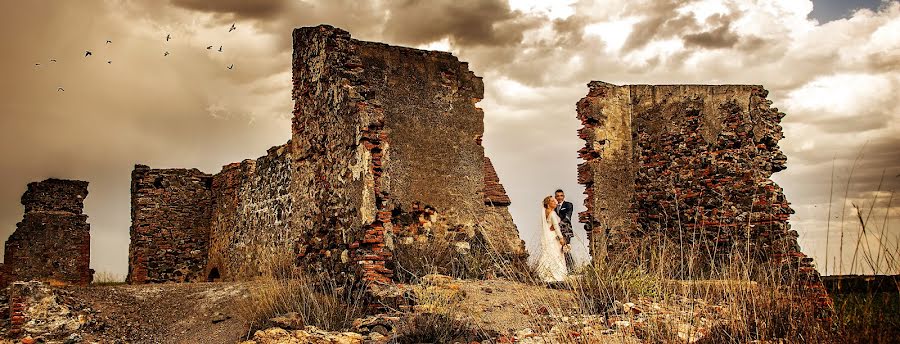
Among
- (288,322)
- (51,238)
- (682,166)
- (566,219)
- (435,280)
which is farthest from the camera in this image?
(51,238)

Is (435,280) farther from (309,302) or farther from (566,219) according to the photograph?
(566,219)

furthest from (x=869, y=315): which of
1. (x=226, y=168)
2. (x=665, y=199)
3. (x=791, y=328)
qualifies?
(x=226, y=168)

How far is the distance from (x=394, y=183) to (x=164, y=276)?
7455 mm

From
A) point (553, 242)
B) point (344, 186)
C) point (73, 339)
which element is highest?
point (344, 186)

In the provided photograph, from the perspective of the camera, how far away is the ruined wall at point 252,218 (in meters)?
15.1

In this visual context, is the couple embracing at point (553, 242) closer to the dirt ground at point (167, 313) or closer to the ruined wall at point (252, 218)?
the ruined wall at point (252, 218)

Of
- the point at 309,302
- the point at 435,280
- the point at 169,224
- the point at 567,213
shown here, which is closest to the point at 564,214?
the point at 567,213

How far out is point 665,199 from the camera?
18062mm

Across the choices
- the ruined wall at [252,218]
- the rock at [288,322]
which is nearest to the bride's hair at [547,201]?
the ruined wall at [252,218]

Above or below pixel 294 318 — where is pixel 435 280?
above

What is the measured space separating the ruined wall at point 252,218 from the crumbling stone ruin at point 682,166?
640 centimetres

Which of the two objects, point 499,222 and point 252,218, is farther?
point 252,218

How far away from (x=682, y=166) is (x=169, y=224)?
11.4 m

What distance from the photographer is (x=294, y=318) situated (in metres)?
10.1
